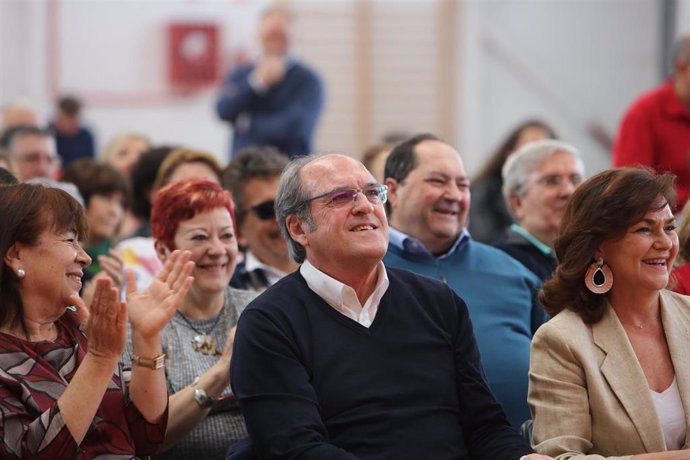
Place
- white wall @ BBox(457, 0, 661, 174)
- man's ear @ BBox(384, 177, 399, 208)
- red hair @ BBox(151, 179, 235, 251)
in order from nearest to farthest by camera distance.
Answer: red hair @ BBox(151, 179, 235, 251) → man's ear @ BBox(384, 177, 399, 208) → white wall @ BBox(457, 0, 661, 174)

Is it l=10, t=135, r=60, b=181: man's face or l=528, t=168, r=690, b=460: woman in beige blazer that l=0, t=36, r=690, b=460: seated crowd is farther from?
l=10, t=135, r=60, b=181: man's face

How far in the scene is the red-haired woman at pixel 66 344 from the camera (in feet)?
7.45

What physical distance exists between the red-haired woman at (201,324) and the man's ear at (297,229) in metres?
0.35

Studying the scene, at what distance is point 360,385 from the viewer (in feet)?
8.16

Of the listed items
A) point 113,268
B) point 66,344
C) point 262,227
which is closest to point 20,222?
point 66,344

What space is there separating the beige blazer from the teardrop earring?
8cm

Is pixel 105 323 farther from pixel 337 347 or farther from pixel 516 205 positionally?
pixel 516 205

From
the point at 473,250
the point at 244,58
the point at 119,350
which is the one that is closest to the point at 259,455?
the point at 119,350

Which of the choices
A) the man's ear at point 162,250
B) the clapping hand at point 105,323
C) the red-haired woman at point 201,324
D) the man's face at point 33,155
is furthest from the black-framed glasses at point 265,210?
the man's face at point 33,155

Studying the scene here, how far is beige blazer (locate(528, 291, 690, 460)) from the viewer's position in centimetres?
252

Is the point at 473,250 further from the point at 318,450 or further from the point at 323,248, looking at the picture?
the point at 318,450

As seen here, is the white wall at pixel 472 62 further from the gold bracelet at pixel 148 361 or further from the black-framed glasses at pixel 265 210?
the gold bracelet at pixel 148 361

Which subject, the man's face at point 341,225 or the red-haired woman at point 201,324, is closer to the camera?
the man's face at point 341,225

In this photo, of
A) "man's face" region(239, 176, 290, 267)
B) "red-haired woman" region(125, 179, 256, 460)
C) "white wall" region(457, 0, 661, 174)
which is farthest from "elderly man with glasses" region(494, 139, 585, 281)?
"white wall" region(457, 0, 661, 174)
